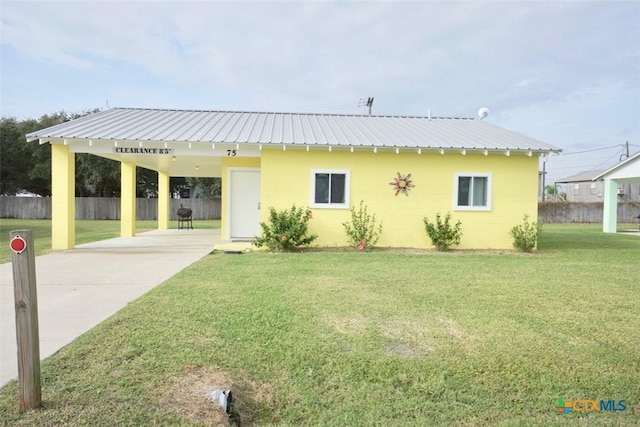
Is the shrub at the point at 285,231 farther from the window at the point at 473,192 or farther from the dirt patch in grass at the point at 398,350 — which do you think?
the dirt patch in grass at the point at 398,350

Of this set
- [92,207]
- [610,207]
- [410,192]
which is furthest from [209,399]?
[92,207]

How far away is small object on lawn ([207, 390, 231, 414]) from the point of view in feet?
9.71

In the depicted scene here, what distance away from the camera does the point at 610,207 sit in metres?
21.6

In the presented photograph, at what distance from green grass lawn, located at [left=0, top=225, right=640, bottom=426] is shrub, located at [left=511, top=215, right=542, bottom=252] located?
504 cm

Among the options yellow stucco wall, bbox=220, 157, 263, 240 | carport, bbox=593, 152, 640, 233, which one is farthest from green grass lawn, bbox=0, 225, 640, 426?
carport, bbox=593, 152, 640, 233

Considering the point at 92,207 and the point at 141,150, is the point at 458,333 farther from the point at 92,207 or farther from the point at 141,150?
the point at 92,207

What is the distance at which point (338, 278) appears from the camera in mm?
7504

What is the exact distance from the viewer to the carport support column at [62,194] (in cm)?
1131

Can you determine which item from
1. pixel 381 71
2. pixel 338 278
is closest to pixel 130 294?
pixel 338 278

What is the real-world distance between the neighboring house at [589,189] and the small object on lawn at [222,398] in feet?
178

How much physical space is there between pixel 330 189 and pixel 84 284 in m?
6.79

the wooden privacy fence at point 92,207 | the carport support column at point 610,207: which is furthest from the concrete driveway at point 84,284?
the carport support column at point 610,207

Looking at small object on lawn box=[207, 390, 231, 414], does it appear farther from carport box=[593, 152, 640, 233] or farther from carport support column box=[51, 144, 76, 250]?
carport box=[593, 152, 640, 233]

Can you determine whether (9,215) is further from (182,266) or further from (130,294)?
(130,294)
